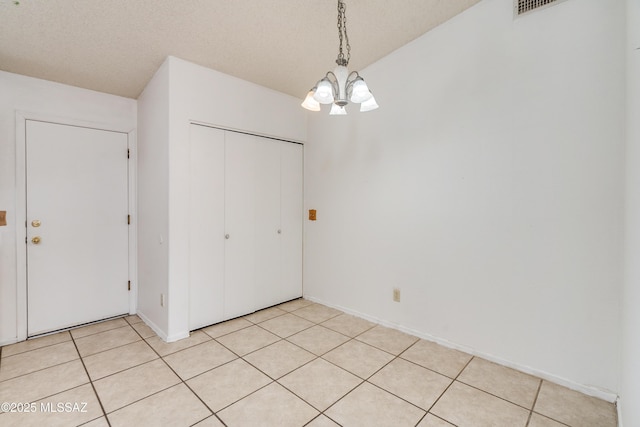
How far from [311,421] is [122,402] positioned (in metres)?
1.24

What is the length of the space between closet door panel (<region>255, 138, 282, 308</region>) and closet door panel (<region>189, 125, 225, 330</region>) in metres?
0.47

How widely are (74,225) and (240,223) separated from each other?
70.3 inches

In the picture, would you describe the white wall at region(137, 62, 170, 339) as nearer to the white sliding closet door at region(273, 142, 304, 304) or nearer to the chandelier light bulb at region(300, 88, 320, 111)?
the white sliding closet door at region(273, 142, 304, 304)

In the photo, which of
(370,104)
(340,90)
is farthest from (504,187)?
(340,90)

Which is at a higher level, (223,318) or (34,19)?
(34,19)

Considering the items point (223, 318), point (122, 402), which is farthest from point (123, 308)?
point (122, 402)

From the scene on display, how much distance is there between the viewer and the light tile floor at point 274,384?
1663mm

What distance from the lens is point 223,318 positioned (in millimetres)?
3074

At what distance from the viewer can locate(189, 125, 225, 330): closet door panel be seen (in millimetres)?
2836

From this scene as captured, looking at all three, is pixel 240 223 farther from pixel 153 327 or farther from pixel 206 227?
pixel 153 327

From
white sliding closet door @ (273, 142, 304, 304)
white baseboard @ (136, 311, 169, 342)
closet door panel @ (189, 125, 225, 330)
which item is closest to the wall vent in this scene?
white sliding closet door @ (273, 142, 304, 304)

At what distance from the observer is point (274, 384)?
6.49 ft

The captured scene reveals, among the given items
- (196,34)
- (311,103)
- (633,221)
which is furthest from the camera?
(196,34)

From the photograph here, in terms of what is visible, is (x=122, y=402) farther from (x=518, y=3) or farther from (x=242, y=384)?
(x=518, y=3)
